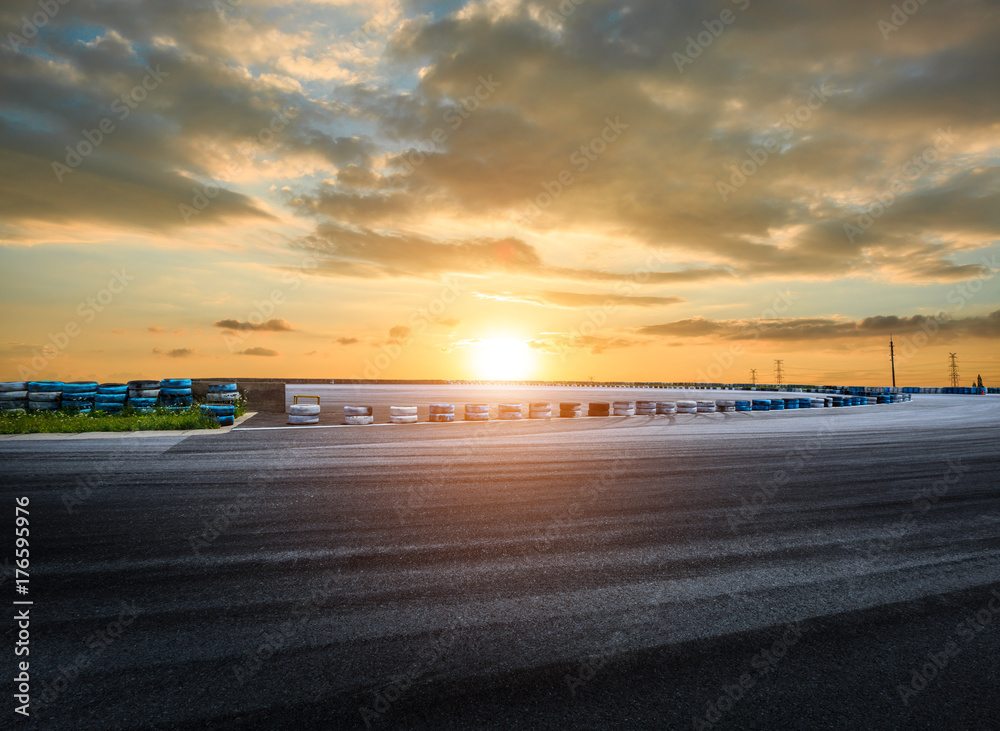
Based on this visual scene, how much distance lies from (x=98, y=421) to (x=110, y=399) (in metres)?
2.96

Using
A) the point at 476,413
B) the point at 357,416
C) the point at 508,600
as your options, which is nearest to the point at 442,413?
the point at 476,413

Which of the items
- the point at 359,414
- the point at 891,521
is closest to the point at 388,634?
the point at 891,521

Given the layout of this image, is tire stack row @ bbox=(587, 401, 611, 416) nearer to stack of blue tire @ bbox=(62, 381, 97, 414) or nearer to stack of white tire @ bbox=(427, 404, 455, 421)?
stack of white tire @ bbox=(427, 404, 455, 421)

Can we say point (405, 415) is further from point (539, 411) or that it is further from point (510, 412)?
point (539, 411)

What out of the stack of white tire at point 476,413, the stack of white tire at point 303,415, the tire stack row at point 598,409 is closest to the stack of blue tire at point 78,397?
the stack of white tire at point 303,415

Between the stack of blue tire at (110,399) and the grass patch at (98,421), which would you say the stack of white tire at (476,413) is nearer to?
the grass patch at (98,421)

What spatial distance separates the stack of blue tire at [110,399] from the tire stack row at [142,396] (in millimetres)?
244

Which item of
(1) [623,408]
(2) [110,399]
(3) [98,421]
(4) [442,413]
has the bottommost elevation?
(1) [623,408]

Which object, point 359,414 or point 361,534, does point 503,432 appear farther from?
point 361,534

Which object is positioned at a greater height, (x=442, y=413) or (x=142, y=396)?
(x=142, y=396)

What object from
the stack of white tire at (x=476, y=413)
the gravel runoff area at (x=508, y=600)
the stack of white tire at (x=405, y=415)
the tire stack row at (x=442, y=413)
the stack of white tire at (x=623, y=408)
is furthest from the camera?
→ the stack of white tire at (x=623, y=408)

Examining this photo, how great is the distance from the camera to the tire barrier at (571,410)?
2238 centimetres

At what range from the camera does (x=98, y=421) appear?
50.6 ft

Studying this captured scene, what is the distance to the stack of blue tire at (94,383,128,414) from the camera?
1783 centimetres
